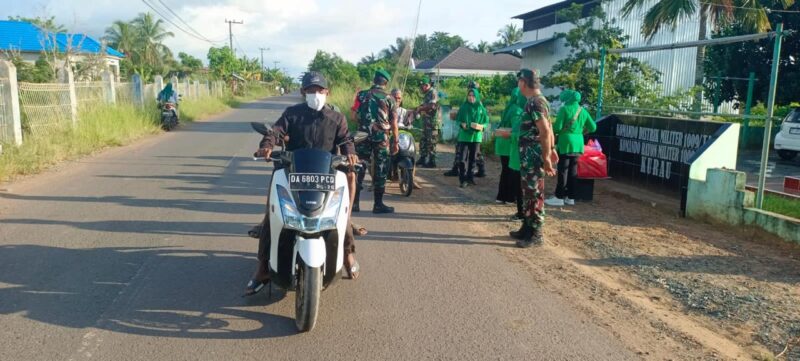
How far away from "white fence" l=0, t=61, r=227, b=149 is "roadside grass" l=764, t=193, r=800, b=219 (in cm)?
1270

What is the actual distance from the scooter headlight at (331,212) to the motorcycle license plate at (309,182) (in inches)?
3.5

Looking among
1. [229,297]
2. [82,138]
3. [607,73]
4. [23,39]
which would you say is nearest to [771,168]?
[607,73]

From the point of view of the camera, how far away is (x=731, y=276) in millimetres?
5586

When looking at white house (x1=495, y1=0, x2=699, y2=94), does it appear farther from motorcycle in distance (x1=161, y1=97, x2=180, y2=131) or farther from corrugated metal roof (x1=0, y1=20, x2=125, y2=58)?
corrugated metal roof (x1=0, y1=20, x2=125, y2=58)

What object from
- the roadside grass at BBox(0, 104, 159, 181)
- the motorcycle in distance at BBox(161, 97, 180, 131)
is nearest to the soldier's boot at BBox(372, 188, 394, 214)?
the roadside grass at BBox(0, 104, 159, 181)

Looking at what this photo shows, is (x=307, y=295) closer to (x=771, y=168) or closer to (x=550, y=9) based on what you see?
(x=771, y=168)

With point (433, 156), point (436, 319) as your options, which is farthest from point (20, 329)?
point (433, 156)

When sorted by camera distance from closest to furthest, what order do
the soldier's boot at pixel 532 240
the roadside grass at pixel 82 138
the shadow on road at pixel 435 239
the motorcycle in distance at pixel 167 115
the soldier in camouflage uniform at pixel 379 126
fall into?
the soldier's boot at pixel 532 240, the shadow on road at pixel 435 239, the soldier in camouflage uniform at pixel 379 126, the roadside grass at pixel 82 138, the motorcycle in distance at pixel 167 115

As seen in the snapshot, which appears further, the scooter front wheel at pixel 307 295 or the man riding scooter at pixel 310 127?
the man riding scooter at pixel 310 127

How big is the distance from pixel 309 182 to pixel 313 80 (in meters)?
0.99

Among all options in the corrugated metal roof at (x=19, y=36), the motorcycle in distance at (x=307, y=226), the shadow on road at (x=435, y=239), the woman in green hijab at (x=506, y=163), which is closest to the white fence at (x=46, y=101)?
the shadow on road at (x=435, y=239)

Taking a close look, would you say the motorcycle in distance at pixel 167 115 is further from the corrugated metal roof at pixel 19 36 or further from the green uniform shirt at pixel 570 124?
the corrugated metal roof at pixel 19 36

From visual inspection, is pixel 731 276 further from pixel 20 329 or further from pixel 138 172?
pixel 138 172

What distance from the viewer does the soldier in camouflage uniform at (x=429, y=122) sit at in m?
11.8
